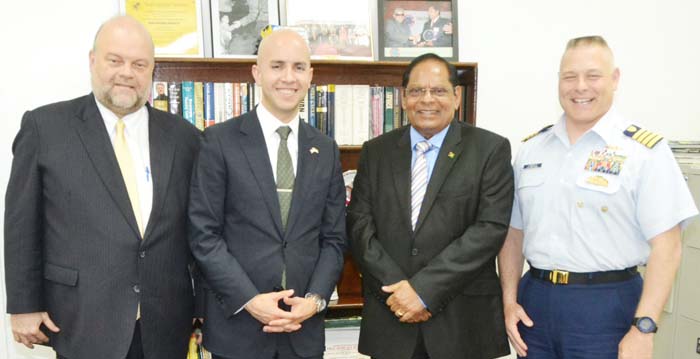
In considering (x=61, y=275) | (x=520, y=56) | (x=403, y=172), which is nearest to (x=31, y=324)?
(x=61, y=275)

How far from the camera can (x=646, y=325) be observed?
5.60 ft

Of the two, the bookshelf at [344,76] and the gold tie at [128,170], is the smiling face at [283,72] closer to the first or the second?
the gold tie at [128,170]

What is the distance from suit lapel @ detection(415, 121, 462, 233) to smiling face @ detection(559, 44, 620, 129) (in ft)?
1.36

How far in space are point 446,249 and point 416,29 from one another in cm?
145

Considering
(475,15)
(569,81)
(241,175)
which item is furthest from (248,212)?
(475,15)

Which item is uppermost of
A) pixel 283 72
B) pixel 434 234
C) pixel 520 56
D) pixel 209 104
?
pixel 520 56

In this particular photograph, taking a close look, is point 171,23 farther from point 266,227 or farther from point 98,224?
point 266,227

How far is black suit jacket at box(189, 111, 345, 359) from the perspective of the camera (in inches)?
68.7

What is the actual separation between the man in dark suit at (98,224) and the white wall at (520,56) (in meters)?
1.05

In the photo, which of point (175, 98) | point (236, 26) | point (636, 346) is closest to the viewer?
point (636, 346)

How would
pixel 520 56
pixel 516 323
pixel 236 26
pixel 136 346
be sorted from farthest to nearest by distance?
pixel 520 56
pixel 236 26
pixel 516 323
pixel 136 346

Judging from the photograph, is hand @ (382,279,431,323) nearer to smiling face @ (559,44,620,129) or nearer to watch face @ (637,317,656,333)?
watch face @ (637,317,656,333)

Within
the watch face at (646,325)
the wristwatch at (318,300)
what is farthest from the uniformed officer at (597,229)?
the wristwatch at (318,300)

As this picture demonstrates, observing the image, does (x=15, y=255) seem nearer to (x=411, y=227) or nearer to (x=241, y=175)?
(x=241, y=175)
